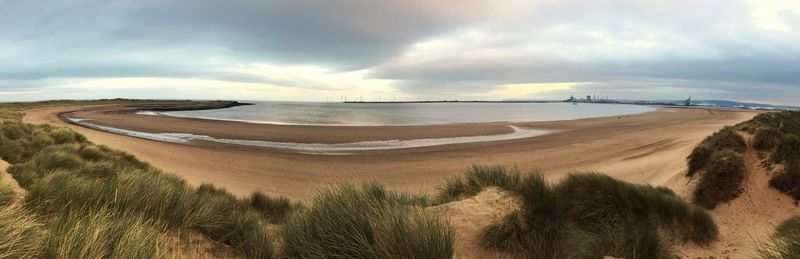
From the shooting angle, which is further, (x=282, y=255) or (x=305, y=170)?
(x=305, y=170)

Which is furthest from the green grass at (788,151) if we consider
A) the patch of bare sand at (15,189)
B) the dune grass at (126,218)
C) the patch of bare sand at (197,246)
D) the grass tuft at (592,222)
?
the patch of bare sand at (15,189)

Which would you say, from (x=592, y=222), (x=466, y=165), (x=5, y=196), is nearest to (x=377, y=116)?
(x=466, y=165)

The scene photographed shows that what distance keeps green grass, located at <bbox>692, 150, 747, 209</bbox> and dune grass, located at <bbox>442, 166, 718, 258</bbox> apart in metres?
2.84

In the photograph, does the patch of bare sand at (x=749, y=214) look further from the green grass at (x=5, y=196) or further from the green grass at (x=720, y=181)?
the green grass at (x=5, y=196)

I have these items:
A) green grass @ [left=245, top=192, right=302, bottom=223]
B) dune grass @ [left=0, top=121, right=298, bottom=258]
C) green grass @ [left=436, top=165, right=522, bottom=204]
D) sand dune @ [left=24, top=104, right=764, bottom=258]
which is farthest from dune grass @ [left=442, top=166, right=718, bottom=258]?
green grass @ [left=245, top=192, right=302, bottom=223]

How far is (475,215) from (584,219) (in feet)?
6.40

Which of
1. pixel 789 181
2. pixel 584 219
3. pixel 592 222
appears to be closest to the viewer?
pixel 592 222

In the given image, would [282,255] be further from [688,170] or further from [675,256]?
[688,170]

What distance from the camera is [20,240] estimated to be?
2561 millimetres

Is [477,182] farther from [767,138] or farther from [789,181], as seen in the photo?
[767,138]

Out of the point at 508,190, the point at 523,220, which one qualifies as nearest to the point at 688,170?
the point at 508,190

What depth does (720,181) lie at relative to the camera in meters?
8.94

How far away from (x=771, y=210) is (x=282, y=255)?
10576mm

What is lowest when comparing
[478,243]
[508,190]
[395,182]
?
[395,182]
